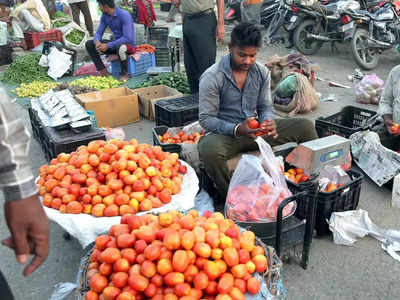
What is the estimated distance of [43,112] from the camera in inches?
172

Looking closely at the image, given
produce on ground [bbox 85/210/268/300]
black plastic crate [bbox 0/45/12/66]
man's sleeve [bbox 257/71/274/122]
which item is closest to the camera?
produce on ground [bbox 85/210/268/300]

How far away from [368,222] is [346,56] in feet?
23.6

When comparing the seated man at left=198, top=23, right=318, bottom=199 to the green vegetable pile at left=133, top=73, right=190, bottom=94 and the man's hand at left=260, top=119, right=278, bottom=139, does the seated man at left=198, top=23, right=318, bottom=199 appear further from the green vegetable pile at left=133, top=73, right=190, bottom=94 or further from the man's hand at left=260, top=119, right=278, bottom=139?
the green vegetable pile at left=133, top=73, right=190, bottom=94

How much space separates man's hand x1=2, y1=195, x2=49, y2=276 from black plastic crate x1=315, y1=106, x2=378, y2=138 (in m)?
3.44

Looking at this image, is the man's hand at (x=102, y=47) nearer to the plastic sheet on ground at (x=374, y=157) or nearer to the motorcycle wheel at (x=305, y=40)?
the motorcycle wheel at (x=305, y=40)

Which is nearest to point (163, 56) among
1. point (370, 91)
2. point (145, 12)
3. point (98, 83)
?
point (98, 83)

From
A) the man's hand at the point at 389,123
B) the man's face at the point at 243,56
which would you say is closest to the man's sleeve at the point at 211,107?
the man's face at the point at 243,56

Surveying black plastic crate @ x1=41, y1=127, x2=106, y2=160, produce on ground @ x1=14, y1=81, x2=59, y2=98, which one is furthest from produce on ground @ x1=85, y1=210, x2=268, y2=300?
produce on ground @ x1=14, y1=81, x2=59, y2=98

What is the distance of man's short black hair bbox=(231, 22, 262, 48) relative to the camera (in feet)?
9.63

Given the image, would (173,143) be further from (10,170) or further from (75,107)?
(10,170)

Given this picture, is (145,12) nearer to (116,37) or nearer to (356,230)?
(116,37)

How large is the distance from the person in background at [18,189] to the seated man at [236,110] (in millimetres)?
1978

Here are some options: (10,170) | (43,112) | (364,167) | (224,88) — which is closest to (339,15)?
(364,167)

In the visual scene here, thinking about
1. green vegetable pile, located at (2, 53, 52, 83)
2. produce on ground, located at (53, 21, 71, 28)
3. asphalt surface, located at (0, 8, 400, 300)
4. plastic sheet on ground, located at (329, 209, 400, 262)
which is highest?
produce on ground, located at (53, 21, 71, 28)
